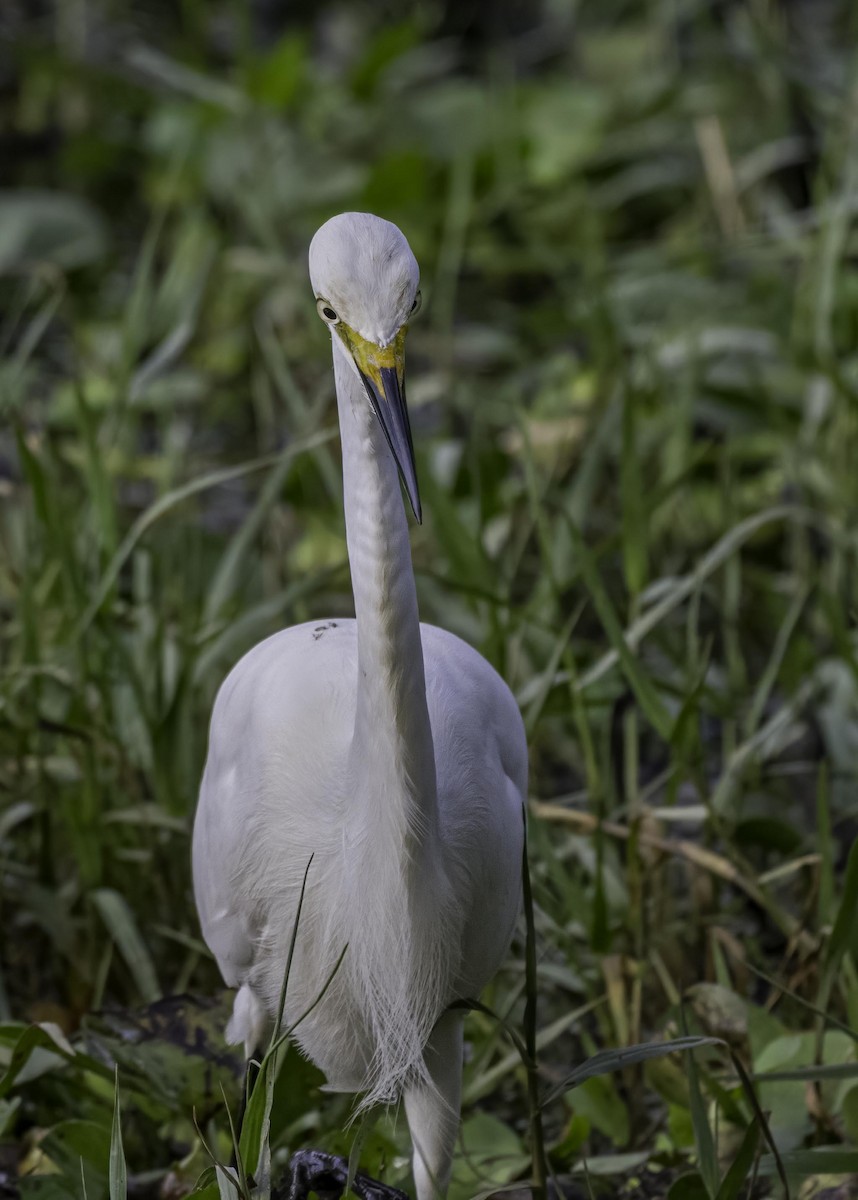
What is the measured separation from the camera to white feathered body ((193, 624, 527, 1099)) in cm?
132

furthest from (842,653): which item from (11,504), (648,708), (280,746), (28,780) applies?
(11,504)

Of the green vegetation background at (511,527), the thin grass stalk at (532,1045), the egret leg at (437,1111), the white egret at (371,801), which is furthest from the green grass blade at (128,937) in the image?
the thin grass stalk at (532,1045)

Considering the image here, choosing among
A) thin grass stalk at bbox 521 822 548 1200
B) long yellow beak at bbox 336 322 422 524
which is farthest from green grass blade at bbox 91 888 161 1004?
long yellow beak at bbox 336 322 422 524

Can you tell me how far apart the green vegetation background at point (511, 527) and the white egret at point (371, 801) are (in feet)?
0.47

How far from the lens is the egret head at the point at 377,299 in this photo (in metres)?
1.10

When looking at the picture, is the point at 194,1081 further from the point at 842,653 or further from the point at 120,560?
the point at 842,653

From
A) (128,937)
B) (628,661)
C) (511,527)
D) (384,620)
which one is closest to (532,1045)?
(384,620)

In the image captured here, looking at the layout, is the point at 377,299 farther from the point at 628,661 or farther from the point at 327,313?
the point at 628,661

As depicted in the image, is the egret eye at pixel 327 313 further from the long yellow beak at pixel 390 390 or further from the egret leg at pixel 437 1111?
the egret leg at pixel 437 1111

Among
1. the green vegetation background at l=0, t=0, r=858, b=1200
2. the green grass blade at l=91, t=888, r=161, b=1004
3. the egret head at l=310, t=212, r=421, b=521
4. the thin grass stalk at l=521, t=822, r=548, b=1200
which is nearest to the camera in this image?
the egret head at l=310, t=212, r=421, b=521

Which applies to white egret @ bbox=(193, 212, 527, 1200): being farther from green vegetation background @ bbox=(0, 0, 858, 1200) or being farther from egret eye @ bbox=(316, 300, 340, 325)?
green vegetation background @ bbox=(0, 0, 858, 1200)

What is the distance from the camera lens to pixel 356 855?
52.3 inches

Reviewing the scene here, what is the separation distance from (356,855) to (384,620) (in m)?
0.26

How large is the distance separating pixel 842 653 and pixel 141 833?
0.92 metres
